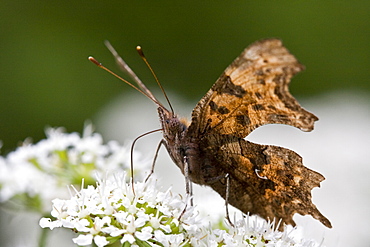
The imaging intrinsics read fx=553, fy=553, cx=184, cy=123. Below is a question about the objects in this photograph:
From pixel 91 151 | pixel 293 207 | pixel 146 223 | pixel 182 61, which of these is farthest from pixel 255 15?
pixel 146 223

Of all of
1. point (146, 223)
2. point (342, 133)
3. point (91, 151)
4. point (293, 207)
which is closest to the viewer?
point (146, 223)

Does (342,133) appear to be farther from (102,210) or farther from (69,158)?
(102,210)

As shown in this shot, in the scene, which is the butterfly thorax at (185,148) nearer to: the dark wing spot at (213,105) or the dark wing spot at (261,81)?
the dark wing spot at (213,105)

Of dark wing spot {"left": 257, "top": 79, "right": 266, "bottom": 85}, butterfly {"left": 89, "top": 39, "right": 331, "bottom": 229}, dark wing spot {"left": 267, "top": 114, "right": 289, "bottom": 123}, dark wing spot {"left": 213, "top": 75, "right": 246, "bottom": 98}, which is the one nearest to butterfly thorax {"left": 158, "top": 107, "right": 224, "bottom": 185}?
butterfly {"left": 89, "top": 39, "right": 331, "bottom": 229}

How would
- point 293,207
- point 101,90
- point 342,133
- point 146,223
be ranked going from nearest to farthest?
point 146,223 < point 293,207 < point 342,133 < point 101,90

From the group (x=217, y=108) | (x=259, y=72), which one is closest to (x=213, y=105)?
(x=217, y=108)

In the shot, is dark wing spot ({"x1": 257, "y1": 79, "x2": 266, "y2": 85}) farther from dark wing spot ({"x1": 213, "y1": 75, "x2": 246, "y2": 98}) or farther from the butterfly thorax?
the butterfly thorax
